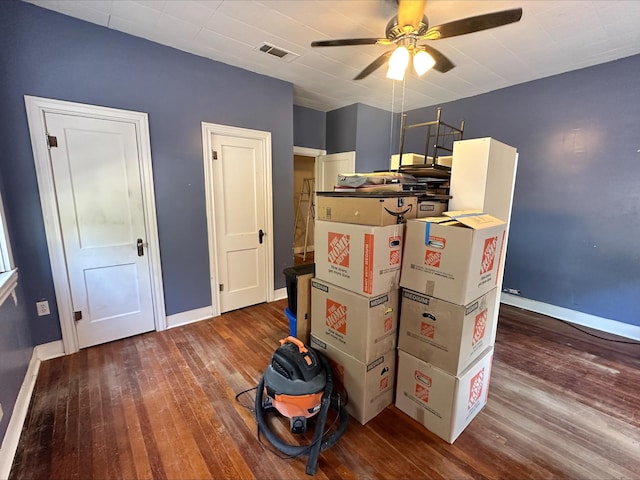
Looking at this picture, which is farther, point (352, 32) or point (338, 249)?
point (352, 32)

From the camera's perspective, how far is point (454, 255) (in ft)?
4.80

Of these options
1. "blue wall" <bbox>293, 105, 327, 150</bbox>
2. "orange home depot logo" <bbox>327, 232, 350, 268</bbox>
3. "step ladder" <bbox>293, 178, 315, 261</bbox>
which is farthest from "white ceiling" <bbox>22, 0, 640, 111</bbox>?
"step ladder" <bbox>293, 178, 315, 261</bbox>

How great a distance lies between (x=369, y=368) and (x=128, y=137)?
9.13ft

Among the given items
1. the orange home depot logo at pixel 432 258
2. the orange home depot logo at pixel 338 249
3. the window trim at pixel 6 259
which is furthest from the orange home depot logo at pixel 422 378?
the window trim at pixel 6 259

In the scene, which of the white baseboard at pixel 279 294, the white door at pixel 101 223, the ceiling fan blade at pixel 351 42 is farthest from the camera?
the white baseboard at pixel 279 294

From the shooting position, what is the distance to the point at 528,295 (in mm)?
3531

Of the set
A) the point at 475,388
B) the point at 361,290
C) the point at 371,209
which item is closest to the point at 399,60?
the point at 371,209

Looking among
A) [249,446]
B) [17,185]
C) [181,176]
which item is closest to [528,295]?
[249,446]

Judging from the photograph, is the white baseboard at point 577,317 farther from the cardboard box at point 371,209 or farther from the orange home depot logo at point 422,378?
the cardboard box at point 371,209

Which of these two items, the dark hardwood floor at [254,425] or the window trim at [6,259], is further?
the window trim at [6,259]

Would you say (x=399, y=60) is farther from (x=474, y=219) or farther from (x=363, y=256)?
(x=363, y=256)

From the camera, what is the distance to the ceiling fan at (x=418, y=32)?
1611mm

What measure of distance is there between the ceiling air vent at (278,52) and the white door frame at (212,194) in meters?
0.81

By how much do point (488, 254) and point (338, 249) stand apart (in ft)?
2.76
